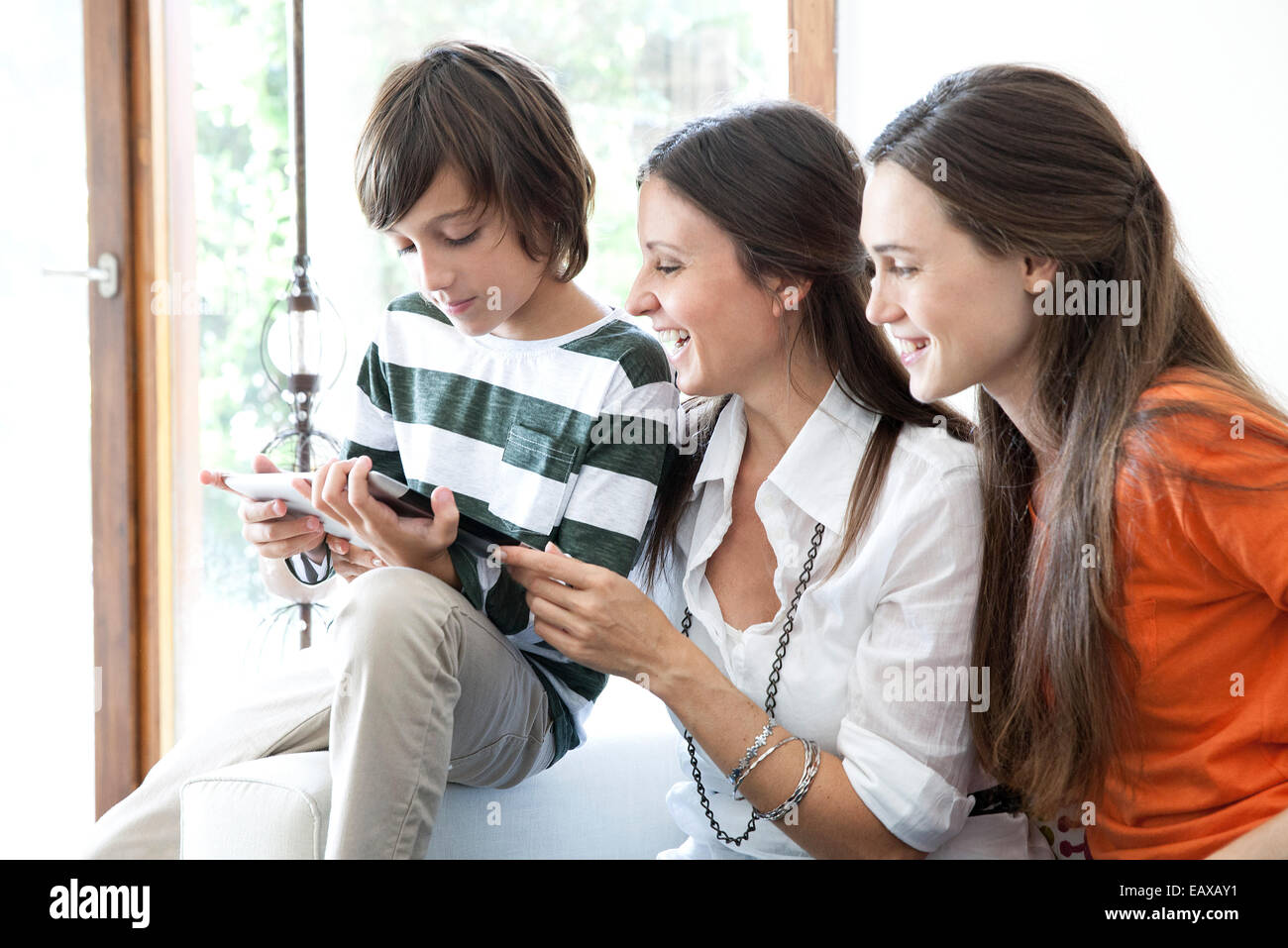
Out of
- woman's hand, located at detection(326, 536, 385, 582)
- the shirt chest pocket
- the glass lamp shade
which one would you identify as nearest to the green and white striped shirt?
the shirt chest pocket

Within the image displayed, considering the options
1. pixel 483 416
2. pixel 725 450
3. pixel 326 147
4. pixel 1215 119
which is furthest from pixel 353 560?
pixel 326 147

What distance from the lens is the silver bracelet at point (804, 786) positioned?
Answer: 1106mm

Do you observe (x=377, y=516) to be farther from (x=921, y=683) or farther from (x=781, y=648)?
(x=921, y=683)

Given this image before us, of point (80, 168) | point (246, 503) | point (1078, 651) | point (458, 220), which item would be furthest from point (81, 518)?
point (1078, 651)

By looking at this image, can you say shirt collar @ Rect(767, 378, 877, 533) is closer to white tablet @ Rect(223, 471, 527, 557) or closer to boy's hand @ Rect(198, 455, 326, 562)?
white tablet @ Rect(223, 471, 527, 557)

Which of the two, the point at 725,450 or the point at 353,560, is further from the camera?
the point at 353,560

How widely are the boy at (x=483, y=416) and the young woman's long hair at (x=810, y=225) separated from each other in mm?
184

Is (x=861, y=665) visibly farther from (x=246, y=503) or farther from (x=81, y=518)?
(x=81, y=518)

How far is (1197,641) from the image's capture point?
1.01m

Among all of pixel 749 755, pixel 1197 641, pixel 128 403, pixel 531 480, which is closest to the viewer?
pixel 1197 641

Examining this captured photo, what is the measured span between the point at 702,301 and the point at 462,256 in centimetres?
30

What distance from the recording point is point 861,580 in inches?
45.2

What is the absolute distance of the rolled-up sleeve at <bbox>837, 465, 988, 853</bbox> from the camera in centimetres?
108
